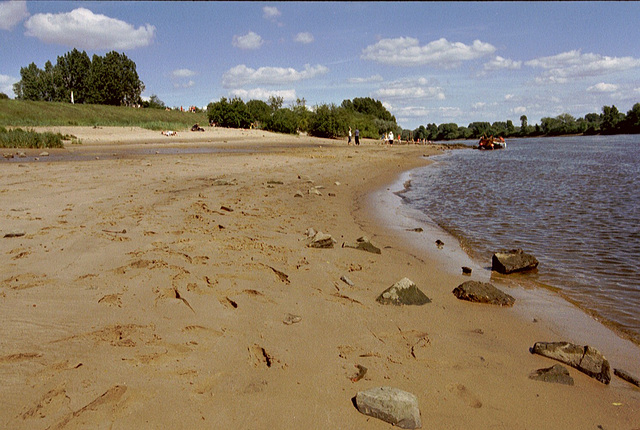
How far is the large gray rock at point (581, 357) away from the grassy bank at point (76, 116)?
145 feet

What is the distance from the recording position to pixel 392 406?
8.19ft

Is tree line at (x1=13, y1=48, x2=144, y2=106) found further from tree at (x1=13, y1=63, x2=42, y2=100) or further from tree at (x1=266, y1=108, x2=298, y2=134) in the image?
tree at (x1=266, y1=108, x2=298, y2=134)

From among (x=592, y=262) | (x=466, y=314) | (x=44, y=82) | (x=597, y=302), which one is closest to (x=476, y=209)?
(x=592, y=262)

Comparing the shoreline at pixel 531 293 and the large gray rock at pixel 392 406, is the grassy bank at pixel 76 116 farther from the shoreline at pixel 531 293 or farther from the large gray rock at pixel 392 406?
the large gray rock at pixel 392 406

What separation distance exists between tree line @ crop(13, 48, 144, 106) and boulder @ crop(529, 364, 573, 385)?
9714 centimetres

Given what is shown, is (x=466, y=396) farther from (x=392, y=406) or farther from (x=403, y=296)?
(x=403, y=296)

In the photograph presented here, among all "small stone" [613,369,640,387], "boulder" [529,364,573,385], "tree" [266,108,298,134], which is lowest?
"small stone" [613,369,640,387]

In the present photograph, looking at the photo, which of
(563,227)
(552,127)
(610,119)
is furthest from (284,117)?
(552,127)

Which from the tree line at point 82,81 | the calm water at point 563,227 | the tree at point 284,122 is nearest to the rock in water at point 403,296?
the calm water at point 563,227

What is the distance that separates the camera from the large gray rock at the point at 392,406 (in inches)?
97.4

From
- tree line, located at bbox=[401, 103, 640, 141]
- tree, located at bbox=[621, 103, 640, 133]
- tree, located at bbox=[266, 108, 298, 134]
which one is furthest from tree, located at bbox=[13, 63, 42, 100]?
tree, located at bbox=[621, 103, 640, 133]

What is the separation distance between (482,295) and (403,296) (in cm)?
93

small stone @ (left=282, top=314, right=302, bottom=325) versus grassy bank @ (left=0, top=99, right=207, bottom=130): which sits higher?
grassy bank @ (left=0, top=99, right=207, bottom=130)

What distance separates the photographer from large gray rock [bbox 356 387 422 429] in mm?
2475
